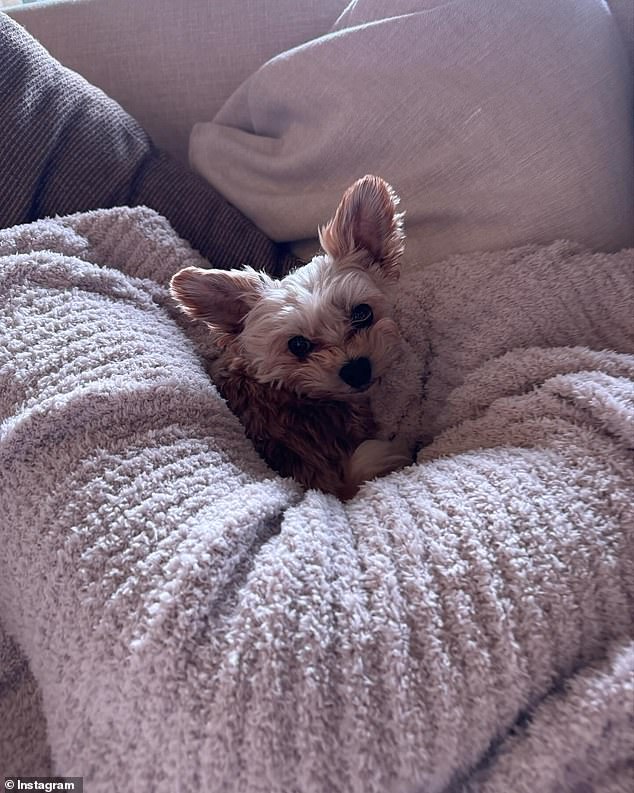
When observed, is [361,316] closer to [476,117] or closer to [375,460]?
[375,460]

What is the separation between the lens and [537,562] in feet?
2.67

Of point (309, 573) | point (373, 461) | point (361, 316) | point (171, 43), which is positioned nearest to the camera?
point (309, 573)

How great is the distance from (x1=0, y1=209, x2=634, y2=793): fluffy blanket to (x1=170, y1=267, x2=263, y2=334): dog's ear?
10 cm

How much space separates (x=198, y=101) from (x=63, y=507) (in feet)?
3.70

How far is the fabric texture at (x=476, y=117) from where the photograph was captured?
1215 mm

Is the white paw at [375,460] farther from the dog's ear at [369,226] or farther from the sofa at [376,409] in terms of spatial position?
the dog's ear at [369,226]

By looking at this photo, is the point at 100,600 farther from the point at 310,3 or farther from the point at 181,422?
the point at 310,3

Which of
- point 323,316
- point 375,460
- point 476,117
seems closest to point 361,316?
point 323,316

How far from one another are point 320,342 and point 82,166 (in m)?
0.63

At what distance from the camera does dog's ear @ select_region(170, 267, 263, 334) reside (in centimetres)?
116

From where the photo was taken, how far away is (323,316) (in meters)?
1.29

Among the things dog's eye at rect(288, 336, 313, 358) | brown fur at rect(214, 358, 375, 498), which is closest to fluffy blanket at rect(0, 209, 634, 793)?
brown fur at rect(214, 358, 375, 498)

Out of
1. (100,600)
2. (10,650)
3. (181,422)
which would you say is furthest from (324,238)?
(10,650)

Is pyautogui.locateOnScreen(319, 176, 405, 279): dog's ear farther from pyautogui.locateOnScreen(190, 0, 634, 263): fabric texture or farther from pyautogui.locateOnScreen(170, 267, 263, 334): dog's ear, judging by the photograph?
pyautogui.locateOnScreen(170, 267, 263, 334): dog's ear
